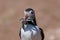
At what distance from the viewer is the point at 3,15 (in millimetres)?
8039

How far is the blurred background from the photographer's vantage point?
22.9 ft

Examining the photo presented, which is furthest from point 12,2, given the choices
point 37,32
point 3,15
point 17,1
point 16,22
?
point 37,32

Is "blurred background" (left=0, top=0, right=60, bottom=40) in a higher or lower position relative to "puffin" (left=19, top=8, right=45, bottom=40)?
lower

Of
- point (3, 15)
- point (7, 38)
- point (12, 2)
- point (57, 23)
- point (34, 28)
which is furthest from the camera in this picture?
point (12, 2)

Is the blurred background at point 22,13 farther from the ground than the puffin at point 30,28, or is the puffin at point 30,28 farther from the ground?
the puffin at point 30,28

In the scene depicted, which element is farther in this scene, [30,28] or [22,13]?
[22,13]

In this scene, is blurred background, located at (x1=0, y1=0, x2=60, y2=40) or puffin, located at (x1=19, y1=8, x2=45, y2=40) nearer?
puffin, located at (x1=19, y1=8, x2=45, y2=40)

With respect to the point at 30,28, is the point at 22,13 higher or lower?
lower

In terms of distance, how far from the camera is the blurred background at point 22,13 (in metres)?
6.99

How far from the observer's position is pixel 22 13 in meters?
7.98

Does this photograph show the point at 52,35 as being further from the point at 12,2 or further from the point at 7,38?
the point at 12,2

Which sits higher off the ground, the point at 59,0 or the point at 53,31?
the point at 59,0

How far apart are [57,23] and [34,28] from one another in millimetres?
4295

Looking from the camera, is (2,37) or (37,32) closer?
(37,32)
